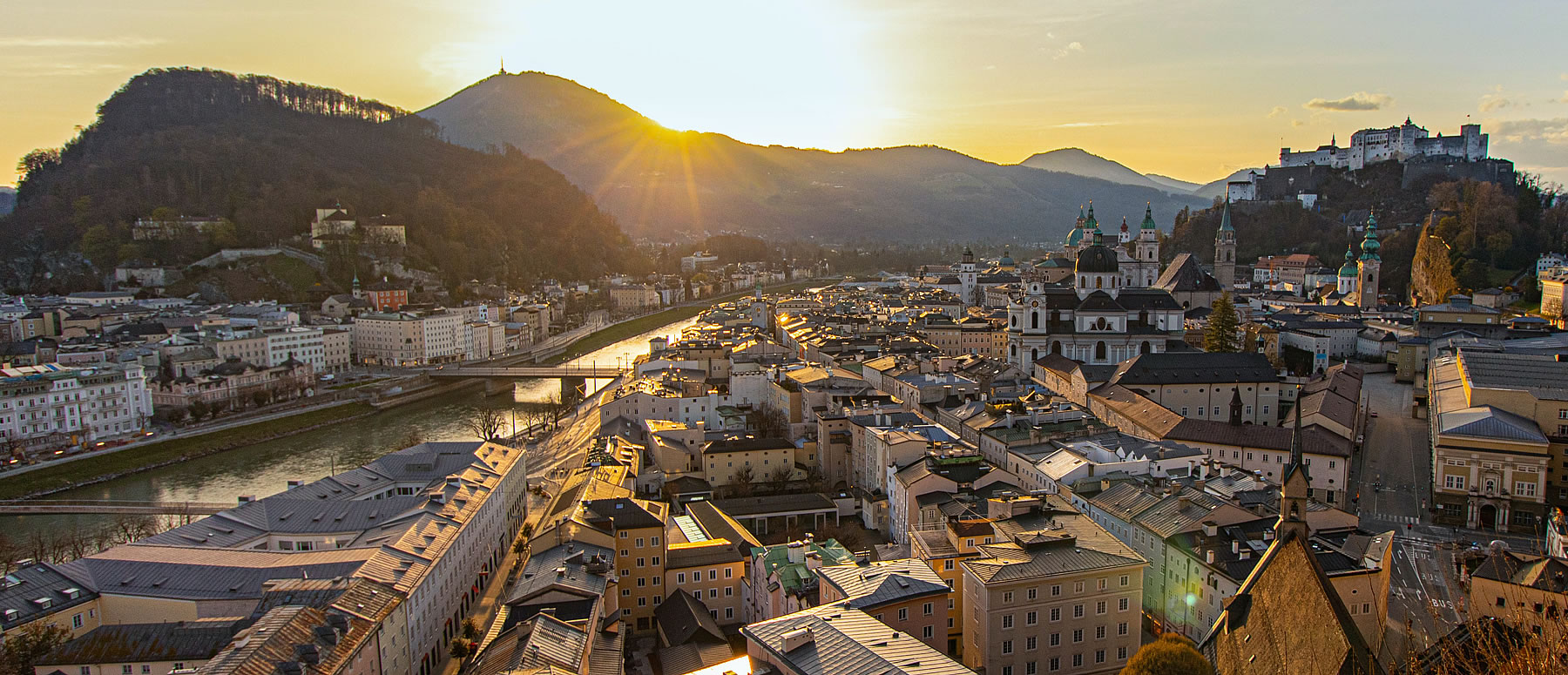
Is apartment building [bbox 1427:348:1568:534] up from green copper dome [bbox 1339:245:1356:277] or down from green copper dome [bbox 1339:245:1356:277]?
down

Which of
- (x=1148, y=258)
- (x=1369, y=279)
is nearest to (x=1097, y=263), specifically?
(x=1148, y=258)

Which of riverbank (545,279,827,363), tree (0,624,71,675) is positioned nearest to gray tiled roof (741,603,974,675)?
tree (0,624,71,675)

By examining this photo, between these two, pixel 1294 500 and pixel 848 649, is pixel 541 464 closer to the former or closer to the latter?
pixel 848 649

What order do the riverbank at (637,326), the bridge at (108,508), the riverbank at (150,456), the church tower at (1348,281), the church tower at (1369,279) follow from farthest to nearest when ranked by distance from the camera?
the riverbank at (637,326), the church tower at (1348,281), the church tower at (1369,279), the riverbank at (150,456), the bridge at (108,508)

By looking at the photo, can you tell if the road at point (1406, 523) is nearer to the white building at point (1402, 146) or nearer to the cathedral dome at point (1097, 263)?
the cathedral dome at point (1097, 263)

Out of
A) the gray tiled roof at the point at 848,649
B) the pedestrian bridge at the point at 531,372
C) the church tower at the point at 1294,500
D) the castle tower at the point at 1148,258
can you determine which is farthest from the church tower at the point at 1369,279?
the gray tiled roof at the point at 848,649

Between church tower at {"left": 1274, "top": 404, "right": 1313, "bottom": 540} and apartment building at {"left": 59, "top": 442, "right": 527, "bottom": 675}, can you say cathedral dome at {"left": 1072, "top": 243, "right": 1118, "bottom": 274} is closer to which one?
apartment building at {"left": 59, "top": 442, "right": 527, "bottom": 675}
